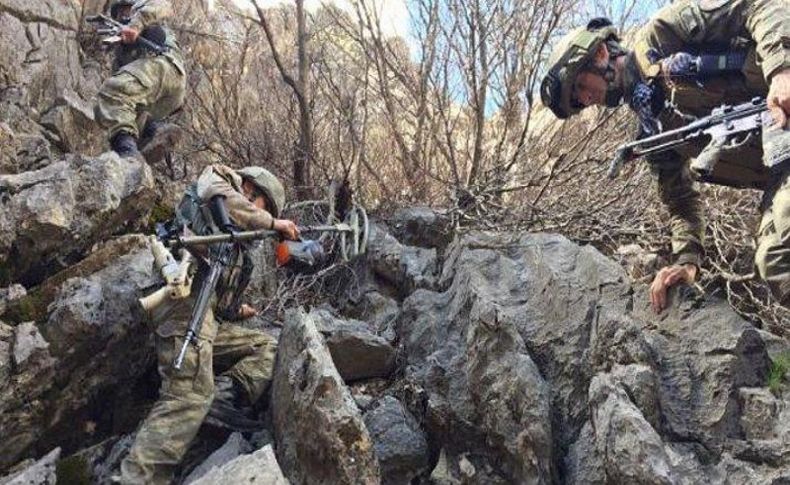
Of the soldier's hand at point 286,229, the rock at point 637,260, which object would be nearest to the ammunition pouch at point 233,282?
the soldier's hand at point 286,229

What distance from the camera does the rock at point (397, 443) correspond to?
179 inches

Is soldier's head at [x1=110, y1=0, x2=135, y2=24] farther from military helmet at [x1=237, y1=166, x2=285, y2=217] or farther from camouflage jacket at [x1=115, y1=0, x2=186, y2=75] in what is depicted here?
military helmet at [x1=237, y1=166, x2=285, y2=217]

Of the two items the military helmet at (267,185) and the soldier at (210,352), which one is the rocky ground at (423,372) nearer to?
the soldier at (210,352)

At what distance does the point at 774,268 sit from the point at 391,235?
4665 millimetres

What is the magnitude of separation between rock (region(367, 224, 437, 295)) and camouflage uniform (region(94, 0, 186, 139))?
2.66 metres

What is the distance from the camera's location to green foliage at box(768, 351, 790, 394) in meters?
4.08

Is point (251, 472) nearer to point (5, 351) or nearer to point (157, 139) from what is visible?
point (5, 351)

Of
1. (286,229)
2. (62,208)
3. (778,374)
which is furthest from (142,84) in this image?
(778,374)

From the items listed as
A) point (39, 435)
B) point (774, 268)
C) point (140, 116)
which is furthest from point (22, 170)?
point (774, 268)

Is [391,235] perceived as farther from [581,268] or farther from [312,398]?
[312,398]

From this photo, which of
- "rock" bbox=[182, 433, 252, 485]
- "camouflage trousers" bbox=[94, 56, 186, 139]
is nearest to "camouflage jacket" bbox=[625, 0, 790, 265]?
"rock" bbox=[182, 433, 252, 485]

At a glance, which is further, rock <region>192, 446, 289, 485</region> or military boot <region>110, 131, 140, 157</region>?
military boot <region>110, 131, 140, 157</region>

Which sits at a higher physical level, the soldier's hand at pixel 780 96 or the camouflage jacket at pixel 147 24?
the camouflage jacket at pixel 147 24

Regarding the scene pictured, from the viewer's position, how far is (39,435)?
198 inches
